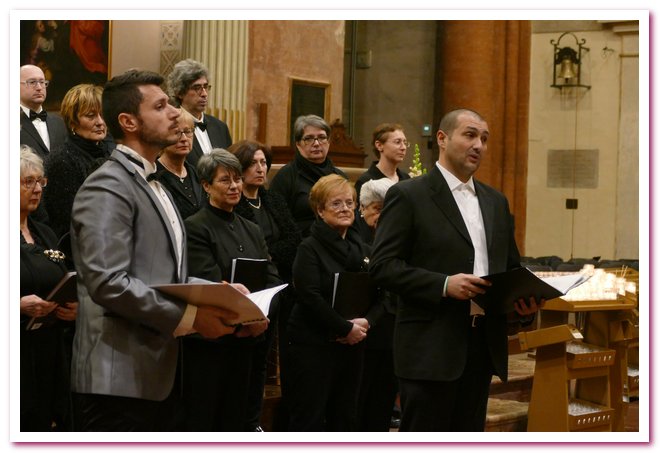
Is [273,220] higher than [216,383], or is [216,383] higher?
[273,220]

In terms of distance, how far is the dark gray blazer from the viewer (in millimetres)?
2910

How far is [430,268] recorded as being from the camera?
375 centimetres

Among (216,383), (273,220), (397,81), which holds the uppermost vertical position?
(397,81)

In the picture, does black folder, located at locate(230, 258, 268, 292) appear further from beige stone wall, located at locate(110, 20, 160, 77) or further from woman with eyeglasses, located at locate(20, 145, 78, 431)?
beige stone wall, located at locate(110, 20, 160, 77)

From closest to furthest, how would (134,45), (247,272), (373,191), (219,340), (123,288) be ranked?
(123,288) → (219,340) → (247,272) → (373,191) → (134,45)

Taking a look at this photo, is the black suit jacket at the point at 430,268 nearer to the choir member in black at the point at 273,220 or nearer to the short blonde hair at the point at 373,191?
the choir member in black at the point at 273,220

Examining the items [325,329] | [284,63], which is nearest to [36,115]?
[325,329]

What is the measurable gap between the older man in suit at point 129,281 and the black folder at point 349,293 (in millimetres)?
1691

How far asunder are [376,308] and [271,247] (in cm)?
62

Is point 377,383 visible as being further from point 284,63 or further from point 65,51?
point 284,63

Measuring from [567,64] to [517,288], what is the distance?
1148 cm

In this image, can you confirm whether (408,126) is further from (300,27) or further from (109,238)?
(109,238)

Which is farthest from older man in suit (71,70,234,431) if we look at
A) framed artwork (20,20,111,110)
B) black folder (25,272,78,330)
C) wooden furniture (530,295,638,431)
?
framed artwork (20,20,111,110)

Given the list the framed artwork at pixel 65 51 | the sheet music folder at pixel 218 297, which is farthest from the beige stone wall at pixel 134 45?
the sheet music folder at pixel 218 297
